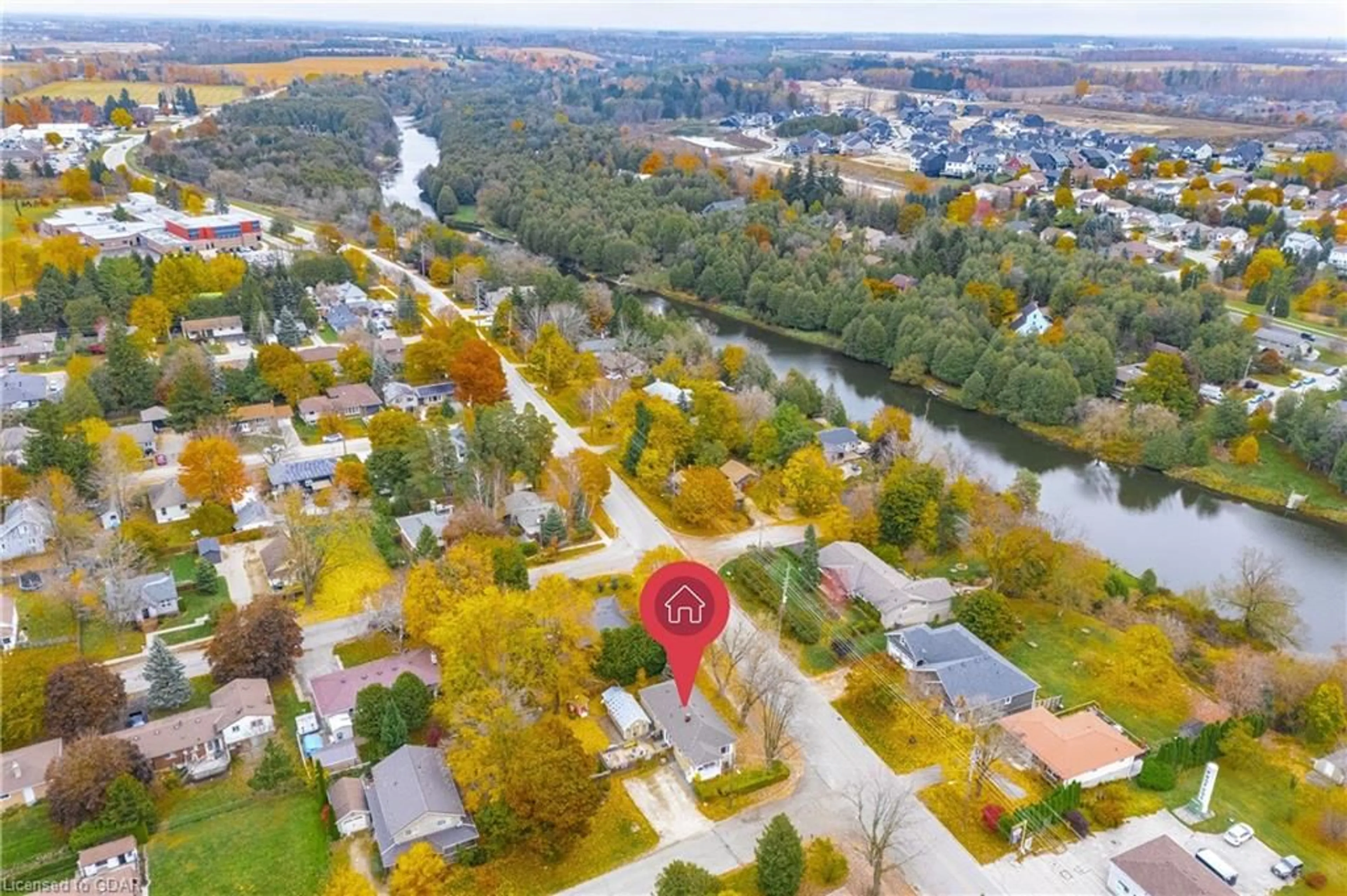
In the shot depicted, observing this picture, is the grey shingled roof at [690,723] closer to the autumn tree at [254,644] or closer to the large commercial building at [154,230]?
the autumn tree at [254,644]

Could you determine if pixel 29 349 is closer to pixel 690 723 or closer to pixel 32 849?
pixel 32 849

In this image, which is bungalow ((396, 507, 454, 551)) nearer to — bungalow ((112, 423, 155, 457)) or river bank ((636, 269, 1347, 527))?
bungalow ((112, 423, 155, 457))

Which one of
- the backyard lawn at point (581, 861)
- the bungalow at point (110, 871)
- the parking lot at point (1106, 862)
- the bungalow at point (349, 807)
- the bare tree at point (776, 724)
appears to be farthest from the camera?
the bare tree at point (776, 724)

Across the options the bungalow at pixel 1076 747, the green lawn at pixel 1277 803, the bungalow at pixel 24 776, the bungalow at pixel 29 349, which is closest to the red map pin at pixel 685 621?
the bungalow at pixel 1076 747

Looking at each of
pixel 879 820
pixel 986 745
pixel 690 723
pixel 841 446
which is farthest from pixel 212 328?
pixel 986 745

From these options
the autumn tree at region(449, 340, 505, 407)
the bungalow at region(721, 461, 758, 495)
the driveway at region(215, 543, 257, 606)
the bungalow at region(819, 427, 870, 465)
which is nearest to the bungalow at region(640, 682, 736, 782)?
the bungalow at region(721, 461, 758, 495)
